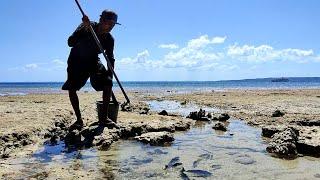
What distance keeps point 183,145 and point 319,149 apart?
2234 millimetres

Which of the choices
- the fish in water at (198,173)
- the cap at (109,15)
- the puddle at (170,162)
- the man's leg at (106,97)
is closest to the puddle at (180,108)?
the man's leg at (106,97)

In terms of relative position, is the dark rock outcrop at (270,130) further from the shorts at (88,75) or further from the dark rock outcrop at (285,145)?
the shorts at (88,75)

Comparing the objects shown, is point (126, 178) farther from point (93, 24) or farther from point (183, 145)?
point (93, 24)

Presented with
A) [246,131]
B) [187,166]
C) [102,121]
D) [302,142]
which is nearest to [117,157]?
[187,166]

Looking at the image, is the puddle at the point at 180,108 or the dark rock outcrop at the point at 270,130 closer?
the dark rock outcrop at the point at 270,130

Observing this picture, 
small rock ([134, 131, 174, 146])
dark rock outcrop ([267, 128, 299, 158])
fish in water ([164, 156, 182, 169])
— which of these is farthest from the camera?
small rock ([134, 131, 174, 146])

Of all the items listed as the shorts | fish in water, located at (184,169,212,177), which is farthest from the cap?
fish in water, located at (184,169,212,177)

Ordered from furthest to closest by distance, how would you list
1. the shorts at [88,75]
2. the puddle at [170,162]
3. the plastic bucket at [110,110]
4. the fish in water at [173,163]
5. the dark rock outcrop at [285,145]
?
the plastic bucket at [110,110]
the shorts at [88,75]
the dark rock outcrop at [285,145]
the fish in water at [173,163]
the puddle at [170,162]

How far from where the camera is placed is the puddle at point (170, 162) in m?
5.29

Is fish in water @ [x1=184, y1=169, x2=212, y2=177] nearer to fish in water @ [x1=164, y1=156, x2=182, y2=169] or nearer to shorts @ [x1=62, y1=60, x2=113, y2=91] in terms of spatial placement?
fish in water @ [x1=164, y1=156, x2=182, y2=169]

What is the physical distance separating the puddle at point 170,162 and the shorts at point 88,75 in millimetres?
1224

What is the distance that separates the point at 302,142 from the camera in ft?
22.8

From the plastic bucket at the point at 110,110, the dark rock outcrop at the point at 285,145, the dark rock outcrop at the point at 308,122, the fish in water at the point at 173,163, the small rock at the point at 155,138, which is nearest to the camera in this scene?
the fish in water at the point at 173,163

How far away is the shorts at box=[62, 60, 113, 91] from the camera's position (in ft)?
25.9
